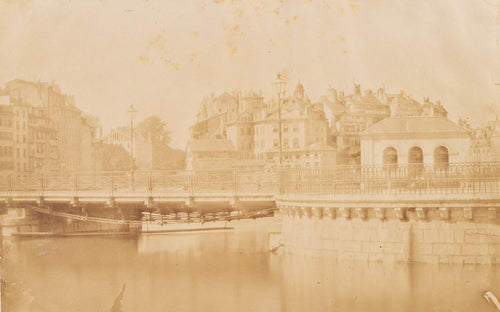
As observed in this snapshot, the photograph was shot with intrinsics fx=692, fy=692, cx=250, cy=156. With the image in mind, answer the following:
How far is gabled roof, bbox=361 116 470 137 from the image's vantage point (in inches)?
684

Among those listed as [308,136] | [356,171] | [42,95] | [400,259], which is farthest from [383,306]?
[308,136]

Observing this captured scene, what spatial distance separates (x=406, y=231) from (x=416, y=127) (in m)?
6.06

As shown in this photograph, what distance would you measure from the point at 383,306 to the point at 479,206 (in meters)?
2.82

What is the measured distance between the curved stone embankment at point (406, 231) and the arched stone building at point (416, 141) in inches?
144

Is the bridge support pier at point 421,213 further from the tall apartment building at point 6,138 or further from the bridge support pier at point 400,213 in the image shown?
→ the tall apartment building at point 6,138

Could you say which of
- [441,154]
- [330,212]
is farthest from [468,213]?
[441,154]

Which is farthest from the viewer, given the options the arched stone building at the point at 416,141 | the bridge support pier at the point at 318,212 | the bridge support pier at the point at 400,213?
the arched stone building at the point at 416,141

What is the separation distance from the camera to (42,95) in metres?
18.3

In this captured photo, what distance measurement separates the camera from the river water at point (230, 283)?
12906mm

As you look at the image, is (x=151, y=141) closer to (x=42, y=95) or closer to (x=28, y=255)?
(x=42, y=95)

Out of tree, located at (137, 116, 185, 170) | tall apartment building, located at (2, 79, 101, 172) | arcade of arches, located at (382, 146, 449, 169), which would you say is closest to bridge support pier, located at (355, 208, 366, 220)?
arcade of arches, located at (382, 146, 449, 169)

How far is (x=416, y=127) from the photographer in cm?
1945

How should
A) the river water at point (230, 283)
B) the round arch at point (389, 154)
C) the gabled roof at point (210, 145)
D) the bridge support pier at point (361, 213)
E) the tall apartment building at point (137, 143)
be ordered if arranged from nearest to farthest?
the river water at point (230, 283) → the bridge support pier at point (361, 213) → the tall apartment building at point (137, 143) → the gabled roof at point (210, 145) → the round arch at point (389, 154)

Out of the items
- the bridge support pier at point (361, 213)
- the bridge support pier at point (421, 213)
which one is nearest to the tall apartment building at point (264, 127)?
the bridge support pier at point (361, 213)
